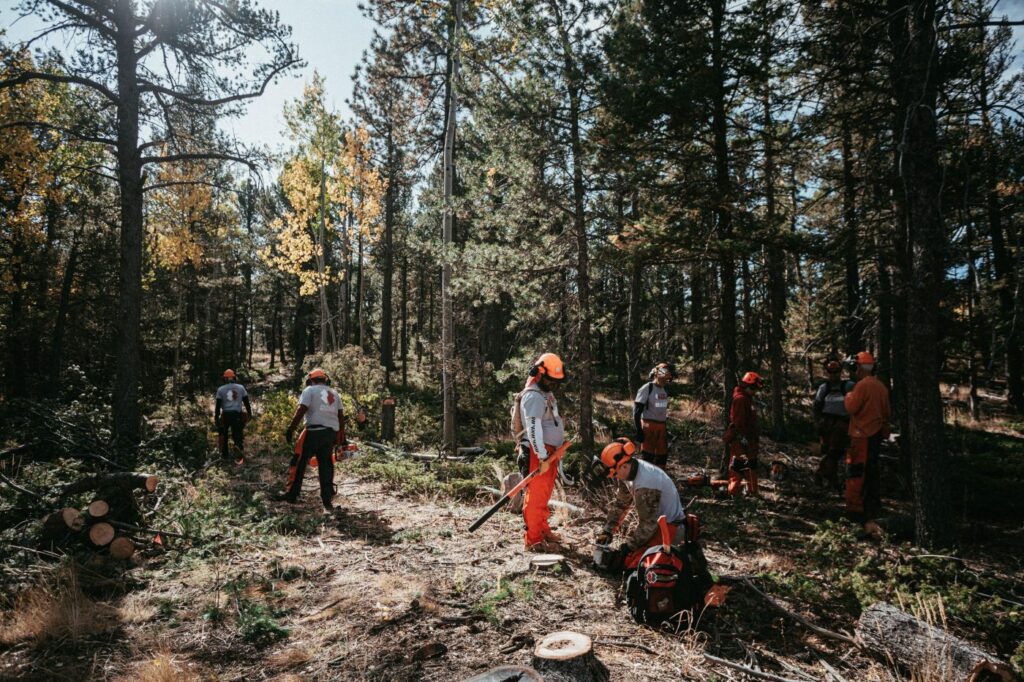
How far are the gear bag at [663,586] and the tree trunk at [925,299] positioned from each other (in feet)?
10.4

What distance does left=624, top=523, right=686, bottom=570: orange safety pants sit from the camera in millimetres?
4695

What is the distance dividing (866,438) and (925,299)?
2.51m

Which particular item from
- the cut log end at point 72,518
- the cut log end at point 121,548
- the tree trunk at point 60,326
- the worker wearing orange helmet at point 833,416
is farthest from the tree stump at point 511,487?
the tree trunk at point 60,326

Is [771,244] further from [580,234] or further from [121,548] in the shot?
[121,548]

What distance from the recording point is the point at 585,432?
379 inches

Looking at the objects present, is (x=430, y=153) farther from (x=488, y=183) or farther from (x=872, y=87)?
(x=872, y=87)

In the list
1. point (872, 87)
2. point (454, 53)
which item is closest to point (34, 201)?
point (454, 53)

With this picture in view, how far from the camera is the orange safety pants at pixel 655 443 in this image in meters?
8.30

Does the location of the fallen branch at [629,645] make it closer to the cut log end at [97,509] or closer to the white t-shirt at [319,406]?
the white t-shirt at [319,406]

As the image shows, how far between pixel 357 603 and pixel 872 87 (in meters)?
8.89

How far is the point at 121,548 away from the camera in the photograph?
212 inches

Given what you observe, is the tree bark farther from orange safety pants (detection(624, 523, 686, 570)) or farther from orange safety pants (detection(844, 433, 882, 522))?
orange safety pants (detection(624, 523, 686, 570))

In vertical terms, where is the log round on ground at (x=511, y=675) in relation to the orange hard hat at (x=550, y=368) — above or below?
below

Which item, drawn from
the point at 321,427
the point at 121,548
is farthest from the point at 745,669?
the point at 121,548
